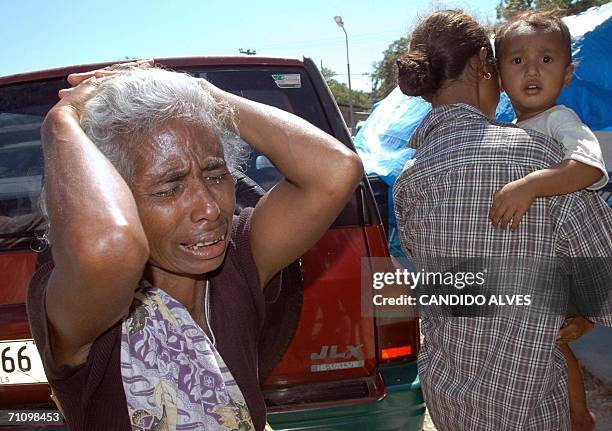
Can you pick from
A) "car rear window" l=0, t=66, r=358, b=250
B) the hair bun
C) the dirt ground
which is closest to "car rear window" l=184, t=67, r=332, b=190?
"car rear window" l=0, t=66, r=358, b=250

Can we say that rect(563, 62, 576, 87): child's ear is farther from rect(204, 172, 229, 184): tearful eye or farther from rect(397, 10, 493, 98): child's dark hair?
rect(204, 172, 229, 184): tearful eye

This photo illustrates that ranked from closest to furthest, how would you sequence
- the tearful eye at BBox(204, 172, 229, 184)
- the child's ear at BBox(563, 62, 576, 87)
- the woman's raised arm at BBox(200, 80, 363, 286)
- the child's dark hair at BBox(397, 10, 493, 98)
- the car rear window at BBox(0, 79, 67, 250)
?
1. the tearful eye at BBox(204, 172, 229, 184)
2. the woman's raised arm at BBox(200, 80, 363, 286)
3. the child's dark hair at BBox(397, 10, 493, 98)
4. the child's ear at BBox(563, 62, 576, 87)
5. the car rear window at BBox(0, 79, 67, 250)

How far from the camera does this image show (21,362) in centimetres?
231

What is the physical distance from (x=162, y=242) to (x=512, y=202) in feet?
3.13

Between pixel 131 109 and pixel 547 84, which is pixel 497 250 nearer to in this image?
pixel 547 84

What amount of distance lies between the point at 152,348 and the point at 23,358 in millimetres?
1210

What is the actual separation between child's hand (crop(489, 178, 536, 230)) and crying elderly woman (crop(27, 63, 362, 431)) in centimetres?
43

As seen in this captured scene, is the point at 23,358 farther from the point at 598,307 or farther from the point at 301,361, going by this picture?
the point at 598,307

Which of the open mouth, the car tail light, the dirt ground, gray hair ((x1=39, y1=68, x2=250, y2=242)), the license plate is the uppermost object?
gray hair ((x1=39, y1=68, x2=250, y2=242))

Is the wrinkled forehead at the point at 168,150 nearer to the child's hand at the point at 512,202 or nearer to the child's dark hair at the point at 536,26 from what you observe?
the child's hand at the point at 512,202

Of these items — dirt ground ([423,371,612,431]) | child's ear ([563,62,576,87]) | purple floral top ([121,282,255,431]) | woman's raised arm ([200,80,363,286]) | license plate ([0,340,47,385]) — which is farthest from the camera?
dirt ground ([423,371,612,431])

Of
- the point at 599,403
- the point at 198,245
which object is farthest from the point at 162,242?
the point at 599,403

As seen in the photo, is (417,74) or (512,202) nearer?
(512,202)

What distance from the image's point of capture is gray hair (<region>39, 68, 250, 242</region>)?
1.38 metres
